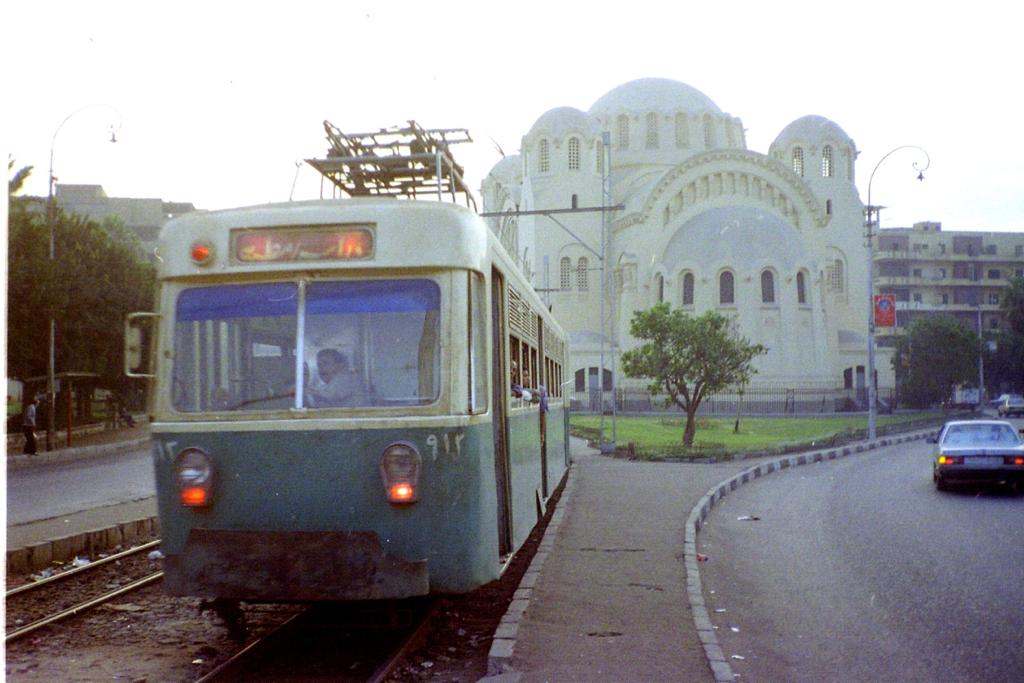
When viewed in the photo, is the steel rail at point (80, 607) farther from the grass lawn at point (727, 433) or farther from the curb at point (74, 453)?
the grass lawn at point (727, 433)

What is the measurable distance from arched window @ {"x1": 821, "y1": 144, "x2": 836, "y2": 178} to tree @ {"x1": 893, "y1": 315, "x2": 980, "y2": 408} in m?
21.8

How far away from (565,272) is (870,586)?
67.6 meters

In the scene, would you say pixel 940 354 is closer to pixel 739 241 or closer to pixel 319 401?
pixel 739 241

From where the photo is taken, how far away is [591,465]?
27.4 m

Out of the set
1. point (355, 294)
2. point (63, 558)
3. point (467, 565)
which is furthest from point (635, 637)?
point (63, 558)

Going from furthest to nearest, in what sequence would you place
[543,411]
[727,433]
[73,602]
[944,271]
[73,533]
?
[944,271] → [727,433] → [73,533] → [543,411] → [73,602]

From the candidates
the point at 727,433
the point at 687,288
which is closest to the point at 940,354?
the point at 687,288

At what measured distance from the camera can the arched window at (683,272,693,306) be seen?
71938mm

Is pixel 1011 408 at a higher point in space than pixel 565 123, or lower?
lower

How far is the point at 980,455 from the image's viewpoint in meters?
19.5

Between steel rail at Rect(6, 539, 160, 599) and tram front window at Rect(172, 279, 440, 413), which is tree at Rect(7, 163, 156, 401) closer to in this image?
steel rail at Rect(6, 539, 160, 599)

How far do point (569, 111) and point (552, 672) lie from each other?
73719 millimetres

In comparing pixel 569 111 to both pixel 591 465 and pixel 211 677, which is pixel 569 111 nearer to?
pixel 591 465

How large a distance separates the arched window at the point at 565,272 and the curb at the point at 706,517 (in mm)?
39226
